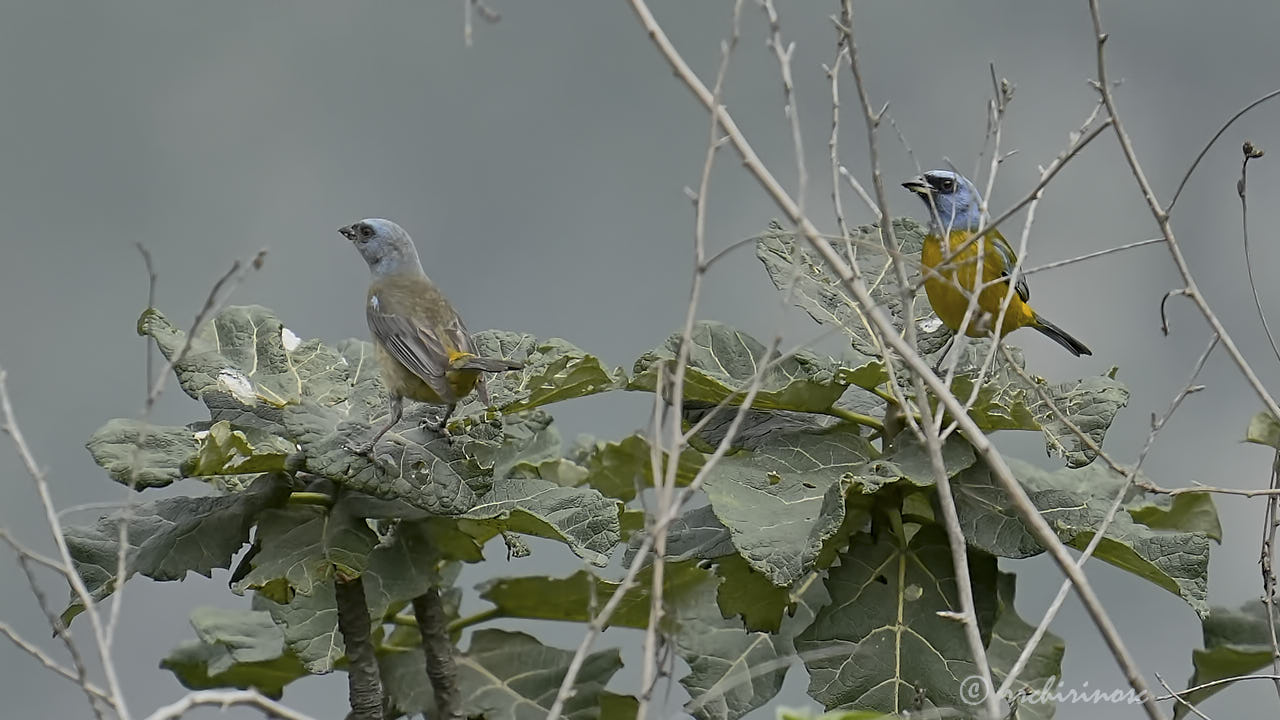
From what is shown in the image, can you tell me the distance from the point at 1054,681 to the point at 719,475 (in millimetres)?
712

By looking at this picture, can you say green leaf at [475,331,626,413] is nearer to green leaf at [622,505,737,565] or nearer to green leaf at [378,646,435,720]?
green leaf at [622,505,737,565]

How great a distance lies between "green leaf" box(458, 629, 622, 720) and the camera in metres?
2.50

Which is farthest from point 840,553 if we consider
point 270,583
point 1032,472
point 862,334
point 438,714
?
point 270,583

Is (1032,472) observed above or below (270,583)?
above

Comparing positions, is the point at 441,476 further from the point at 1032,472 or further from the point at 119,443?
the point at 1032,472

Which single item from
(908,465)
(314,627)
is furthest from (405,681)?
(908,465)

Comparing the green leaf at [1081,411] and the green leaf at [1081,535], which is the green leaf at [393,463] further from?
the green leaf at [1081,411]

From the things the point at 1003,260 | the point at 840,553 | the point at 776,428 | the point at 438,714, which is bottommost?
the point at 438,714

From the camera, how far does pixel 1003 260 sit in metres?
3.27

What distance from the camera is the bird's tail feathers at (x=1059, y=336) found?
3419 mm

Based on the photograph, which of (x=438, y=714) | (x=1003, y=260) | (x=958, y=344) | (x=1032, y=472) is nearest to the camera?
(x=958, y=344)

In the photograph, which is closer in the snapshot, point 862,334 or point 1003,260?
point 862,334

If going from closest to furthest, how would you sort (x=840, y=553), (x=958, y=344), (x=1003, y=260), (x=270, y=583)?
(x=958, y=344) → (x=270, y=583) → (x=840, y=553) → (x=1003, y=260)

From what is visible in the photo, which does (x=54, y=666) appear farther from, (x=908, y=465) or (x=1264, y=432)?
(x=1264, y=432)
